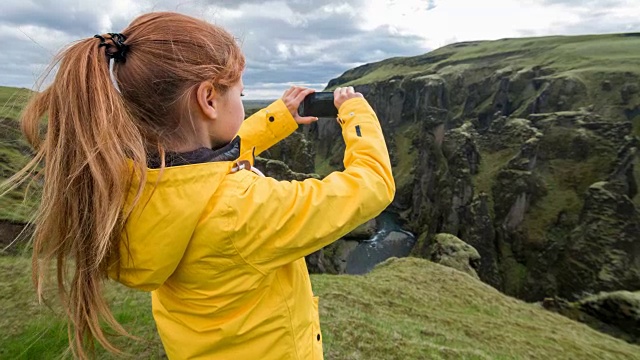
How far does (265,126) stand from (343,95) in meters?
1.15

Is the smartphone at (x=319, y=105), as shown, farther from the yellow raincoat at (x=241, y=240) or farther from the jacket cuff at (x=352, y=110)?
the yellow raincoat at (x=241, y=240)

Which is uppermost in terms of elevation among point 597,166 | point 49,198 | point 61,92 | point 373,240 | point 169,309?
point 61,92

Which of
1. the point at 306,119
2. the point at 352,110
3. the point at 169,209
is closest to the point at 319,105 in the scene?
the point at 306,119

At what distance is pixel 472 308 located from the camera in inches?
788

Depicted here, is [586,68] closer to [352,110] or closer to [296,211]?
[352,110]

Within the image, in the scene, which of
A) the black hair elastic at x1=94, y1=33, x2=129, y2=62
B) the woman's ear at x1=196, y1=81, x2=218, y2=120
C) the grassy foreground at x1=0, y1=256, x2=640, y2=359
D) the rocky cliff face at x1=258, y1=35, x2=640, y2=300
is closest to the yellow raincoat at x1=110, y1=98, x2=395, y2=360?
the woman's ear at x1=196, y1=81, x2=218, y2=120

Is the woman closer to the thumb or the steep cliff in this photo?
the thumb

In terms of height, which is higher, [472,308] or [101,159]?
[101,159]

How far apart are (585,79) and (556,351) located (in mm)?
141881

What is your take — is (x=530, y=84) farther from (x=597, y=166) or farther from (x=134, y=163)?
(x=134, y=163)

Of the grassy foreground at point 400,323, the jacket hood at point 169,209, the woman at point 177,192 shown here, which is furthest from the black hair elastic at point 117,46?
the grassy foreground at point 400,323

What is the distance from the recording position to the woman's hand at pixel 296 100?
4273 mm

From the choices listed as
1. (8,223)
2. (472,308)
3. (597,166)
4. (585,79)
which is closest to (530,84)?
(585,79)

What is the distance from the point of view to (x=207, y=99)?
287 cm
